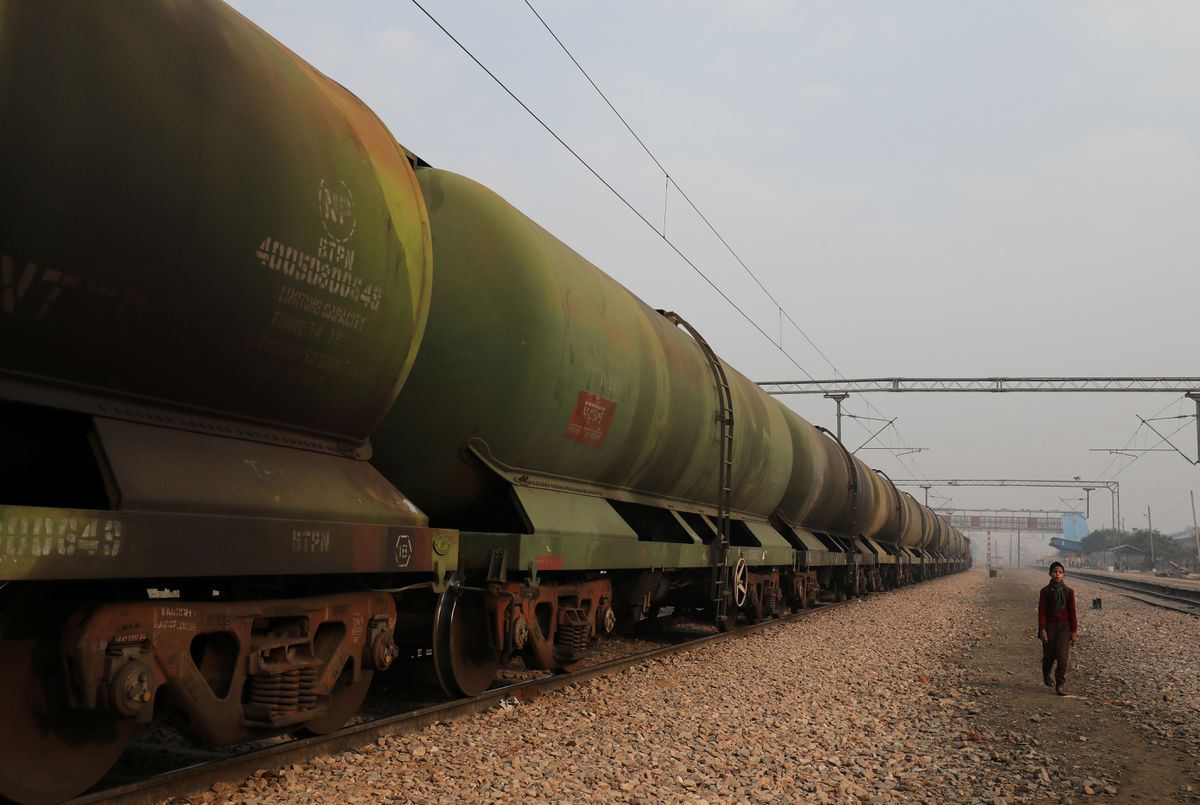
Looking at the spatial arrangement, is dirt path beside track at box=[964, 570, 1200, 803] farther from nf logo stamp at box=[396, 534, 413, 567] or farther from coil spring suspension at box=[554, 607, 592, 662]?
nf logo stamp at box=[396, 534, 413, 567]

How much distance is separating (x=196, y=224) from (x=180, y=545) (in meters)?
1.38

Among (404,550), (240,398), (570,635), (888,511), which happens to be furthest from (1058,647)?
(888,511)

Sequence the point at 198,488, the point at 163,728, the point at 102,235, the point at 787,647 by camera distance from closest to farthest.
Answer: the point at 102,235, the point at 198,488, the point at 163,728, the point at 787,647

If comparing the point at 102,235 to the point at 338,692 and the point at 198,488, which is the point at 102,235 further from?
the point at 338,692

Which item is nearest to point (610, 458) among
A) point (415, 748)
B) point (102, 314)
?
point (415, 748)

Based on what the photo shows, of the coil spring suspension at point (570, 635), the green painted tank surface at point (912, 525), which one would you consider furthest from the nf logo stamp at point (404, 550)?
the green painted tank surface at point (912, 525)

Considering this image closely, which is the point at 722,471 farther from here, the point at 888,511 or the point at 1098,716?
the point at 888,511

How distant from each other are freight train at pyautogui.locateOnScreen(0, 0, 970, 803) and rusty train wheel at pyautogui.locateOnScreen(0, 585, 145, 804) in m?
0.01

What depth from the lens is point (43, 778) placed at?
3.74 m

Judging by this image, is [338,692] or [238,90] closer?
[238,90]

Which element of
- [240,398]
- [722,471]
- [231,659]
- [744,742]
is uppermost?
[722,471]

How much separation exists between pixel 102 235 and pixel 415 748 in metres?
3.53

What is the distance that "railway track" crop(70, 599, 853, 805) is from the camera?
418cm

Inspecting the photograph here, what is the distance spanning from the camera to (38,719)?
3.75 metres
